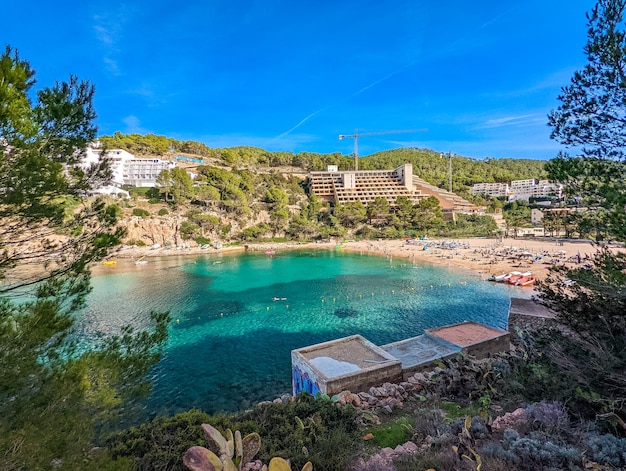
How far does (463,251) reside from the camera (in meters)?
39.6

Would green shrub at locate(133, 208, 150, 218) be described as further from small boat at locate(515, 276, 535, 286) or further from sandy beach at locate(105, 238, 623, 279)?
small boat at locate(515, 276, 535, 286)

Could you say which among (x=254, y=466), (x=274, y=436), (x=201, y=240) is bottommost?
(x=274, y=436)

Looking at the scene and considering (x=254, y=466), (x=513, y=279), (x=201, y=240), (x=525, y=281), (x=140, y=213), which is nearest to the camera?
(x=254, y=466)

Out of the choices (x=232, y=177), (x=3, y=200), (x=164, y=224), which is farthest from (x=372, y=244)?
(x=3, y=200)

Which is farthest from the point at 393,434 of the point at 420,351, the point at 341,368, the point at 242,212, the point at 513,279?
the point at 242,212

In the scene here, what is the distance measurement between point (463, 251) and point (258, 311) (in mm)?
30724

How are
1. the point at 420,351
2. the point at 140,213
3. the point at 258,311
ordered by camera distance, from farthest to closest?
the point at 140,213 < the point at 258,311 < the point at 420,351

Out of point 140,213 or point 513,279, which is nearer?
point 513,279

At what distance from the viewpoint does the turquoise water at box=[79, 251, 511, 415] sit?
11008 mm

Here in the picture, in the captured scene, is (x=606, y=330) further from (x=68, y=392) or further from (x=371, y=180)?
(x=371, y=180)

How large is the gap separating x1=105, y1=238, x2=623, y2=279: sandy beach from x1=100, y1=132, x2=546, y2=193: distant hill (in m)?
29.1

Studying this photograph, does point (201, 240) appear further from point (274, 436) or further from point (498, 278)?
point (274, 436)

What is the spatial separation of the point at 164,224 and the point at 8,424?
48.4 metres

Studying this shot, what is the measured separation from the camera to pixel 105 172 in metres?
3.79
